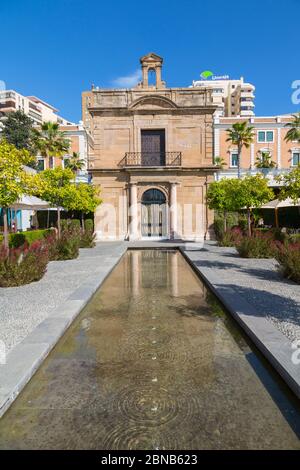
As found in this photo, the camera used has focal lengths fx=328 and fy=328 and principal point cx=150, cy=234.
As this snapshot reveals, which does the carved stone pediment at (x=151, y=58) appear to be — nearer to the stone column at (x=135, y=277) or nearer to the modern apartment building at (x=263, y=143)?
the stone column at (x=135, y=277)

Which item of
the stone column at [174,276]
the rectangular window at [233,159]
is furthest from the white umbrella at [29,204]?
the rectangular window at [233,159]

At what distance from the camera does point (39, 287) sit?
901cm

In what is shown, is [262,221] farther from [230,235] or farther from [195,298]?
[195,298]

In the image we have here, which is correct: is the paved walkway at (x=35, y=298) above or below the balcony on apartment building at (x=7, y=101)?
below

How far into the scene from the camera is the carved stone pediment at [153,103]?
2498 centimetres

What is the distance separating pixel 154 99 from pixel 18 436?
25267mm

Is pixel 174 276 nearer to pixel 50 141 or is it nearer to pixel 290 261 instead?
pixel 290 261

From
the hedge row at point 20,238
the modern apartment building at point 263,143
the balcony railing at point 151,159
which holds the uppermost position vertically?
the modern apartment building at point 263,143

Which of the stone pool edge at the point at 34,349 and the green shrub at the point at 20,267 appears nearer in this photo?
the stone pool edge at the point at 34,349

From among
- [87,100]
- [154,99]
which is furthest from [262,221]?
A: [87,100]

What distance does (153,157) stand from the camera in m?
26.1

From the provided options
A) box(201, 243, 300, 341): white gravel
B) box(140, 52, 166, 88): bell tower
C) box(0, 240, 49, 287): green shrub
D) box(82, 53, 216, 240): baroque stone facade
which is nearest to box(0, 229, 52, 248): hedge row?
box(0, 240, 49, 287): green shrub

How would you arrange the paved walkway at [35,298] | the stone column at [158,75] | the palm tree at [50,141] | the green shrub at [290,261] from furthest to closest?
the palm tree at [50,141], the stone column at [158,75], the green shrub at [290,261], the paved walkway at [35,298]

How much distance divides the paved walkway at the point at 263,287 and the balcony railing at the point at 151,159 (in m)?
13.2
